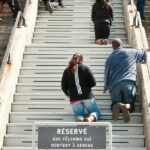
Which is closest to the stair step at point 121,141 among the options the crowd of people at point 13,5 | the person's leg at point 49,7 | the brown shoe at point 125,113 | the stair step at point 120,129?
the stair step at point 120,129

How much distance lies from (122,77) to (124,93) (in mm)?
301

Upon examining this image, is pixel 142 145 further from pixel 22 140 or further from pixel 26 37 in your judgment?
pixel 26 37

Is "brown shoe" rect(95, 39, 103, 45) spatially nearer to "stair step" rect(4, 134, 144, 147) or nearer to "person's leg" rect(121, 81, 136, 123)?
"person's leg" rect(121, 81, 136, 123)

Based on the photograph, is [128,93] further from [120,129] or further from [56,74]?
[56,74]

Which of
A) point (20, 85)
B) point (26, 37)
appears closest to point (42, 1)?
point (26, 37)

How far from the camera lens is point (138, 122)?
38.5ft

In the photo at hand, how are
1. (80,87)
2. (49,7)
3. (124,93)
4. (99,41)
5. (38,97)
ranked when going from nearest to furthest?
(80,87), (124,93), (38,97), (99,41), (49,7)

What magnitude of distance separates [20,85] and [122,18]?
15.4 feet

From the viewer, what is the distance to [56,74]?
13.3 meters

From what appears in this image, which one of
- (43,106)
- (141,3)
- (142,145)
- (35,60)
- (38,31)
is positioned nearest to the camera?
(142,145)

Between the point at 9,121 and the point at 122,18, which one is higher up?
the point at 122,18

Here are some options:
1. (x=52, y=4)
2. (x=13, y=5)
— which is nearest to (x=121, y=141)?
(x=52, y=4)

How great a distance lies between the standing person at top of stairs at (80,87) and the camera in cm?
1140

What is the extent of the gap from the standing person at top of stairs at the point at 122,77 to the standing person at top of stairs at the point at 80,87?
423 millimetres
